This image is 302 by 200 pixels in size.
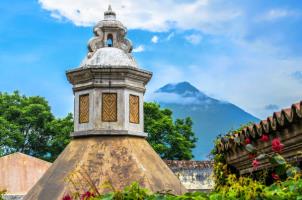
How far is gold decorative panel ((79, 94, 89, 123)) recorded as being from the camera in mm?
7590

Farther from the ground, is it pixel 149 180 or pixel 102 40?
pixel 102 40

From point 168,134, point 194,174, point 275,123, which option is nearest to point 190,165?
point 194,174

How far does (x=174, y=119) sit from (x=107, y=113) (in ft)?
89.3

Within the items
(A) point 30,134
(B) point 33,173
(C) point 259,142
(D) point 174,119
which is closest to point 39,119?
(A) point 30,134

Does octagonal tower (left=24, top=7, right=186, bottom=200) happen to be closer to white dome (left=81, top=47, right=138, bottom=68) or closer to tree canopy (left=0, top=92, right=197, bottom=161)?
white dome (left=81, top=47, right=138, bottom=68)

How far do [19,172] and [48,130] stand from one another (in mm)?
12029

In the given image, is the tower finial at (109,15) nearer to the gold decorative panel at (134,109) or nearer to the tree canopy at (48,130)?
the gold decorative panel at (134,109)

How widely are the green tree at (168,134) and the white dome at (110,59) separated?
23898 mm

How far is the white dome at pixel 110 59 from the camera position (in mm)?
7398

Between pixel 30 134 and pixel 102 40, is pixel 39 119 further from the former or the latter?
pixel 102 40

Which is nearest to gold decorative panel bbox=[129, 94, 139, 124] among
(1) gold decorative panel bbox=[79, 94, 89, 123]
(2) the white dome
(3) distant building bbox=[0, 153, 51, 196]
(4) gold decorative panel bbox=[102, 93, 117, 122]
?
(4) gold decorative panel bbox=[102, 93, 117, 122]

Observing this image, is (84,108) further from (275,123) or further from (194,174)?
(194,174)

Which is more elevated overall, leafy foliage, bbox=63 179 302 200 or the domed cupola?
the domed cupola

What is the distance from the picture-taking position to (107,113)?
7.49 meters
